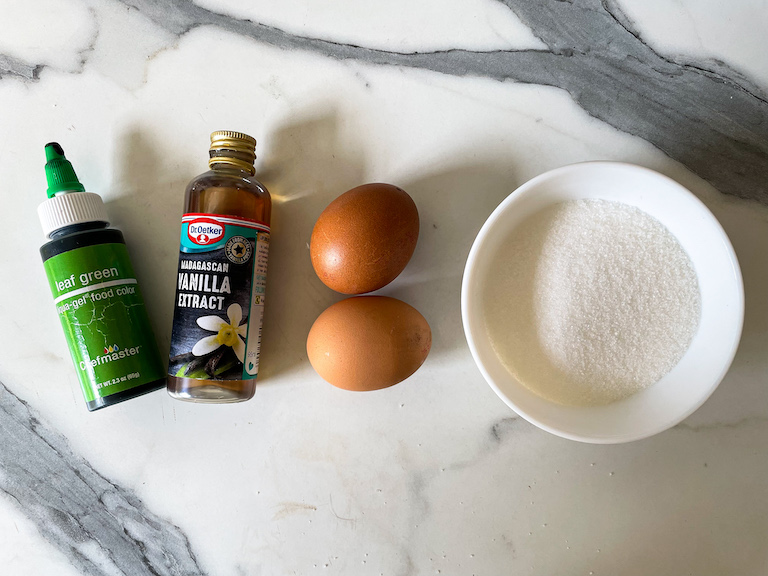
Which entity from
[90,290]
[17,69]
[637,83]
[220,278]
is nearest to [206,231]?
[220,278]

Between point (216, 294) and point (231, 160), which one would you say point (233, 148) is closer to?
point (231, 160)

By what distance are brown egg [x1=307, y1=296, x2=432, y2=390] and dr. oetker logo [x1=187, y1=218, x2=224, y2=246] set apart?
22 cm

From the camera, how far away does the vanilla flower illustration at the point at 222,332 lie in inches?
30.7

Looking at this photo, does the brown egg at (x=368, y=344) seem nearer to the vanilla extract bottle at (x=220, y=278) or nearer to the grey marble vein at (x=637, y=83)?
the vanilla extract bottle at (x=220, y=278)

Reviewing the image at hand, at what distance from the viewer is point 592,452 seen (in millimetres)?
874

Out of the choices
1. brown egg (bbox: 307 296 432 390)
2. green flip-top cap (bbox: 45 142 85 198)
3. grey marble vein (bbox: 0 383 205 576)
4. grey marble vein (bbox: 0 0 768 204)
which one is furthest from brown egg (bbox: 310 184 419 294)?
grey marble vein (bbox: 0 383 205 576)

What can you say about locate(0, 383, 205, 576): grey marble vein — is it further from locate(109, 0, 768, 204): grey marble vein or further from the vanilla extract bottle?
locate(109, 0, 768, 204): grey marble vein

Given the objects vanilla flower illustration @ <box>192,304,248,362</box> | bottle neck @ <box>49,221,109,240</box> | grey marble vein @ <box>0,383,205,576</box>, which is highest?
bottle neck @ <box>49,221,109,240</box>

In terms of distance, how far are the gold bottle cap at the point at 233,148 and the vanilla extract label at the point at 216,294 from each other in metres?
0.10

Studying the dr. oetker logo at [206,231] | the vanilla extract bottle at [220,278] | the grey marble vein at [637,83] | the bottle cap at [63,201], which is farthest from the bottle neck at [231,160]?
the grey marble vein at [637,83]

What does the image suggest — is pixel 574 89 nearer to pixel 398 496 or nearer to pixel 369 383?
pixel 369 383

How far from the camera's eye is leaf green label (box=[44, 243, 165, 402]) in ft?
2.59

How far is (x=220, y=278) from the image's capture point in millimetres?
774

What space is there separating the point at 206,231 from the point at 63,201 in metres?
0.26
